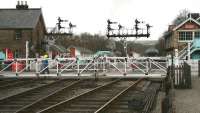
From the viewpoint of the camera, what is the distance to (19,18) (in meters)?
53.8

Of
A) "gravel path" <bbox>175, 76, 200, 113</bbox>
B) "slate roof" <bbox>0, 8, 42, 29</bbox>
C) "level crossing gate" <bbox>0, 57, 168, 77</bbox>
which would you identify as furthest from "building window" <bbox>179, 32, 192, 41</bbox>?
"gravel path" <bbox>175, 76, 200, 113</bbox>

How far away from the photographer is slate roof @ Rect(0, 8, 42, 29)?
52.6 meters

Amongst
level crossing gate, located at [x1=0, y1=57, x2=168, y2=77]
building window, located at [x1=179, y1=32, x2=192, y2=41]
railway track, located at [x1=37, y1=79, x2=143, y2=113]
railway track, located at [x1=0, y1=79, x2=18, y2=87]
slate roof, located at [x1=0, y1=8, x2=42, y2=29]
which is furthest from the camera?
building window, located at [x1=179, y1=32, x2=192, y2=41]

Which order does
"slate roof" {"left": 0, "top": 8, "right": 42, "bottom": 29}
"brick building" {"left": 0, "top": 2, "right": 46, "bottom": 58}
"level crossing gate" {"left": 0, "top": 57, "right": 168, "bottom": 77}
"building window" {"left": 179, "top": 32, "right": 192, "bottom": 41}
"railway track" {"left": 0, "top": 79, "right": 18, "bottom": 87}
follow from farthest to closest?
"building window" {"left": 179, "top": 32, "right": 192, "bottom": 41} < "slate roof" {"left": 0, "top": 8, "right": 42, "bottom": 29} < "brick building" {"left": 0, "top": 2, "right": 46, "bottom": 58} < "level crossing gate" {"left": 0, "top": 57, "right": 168, "bottom": 77} < "railway track" {"left": 0, "top": 79, "right": 18, "bottom": 87}


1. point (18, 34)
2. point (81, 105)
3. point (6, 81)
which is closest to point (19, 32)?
point (18, 34)

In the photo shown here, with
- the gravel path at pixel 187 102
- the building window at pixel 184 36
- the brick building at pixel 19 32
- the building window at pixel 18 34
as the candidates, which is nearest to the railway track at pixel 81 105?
the gravel path at pixel 187 102

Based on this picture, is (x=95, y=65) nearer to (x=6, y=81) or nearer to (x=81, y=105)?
(x=6, y=81)

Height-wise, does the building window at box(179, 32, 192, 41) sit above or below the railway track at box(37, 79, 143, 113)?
above

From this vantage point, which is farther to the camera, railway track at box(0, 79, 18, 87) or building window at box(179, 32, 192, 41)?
building window at box(179, 32, 192, 41)

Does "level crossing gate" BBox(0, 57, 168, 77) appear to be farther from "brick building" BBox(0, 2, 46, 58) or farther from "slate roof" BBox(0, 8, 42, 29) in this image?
"slate roof" BBox(0, 8, 42, 29)

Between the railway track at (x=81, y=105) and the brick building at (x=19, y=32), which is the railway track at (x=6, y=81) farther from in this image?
the brick building at (x=19, y=32)

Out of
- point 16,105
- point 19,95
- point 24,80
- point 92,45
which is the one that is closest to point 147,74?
point 24,80

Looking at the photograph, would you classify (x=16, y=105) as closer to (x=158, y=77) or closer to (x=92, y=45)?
(x=158, y=77)

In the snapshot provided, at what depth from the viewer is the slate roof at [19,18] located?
52625 millimetres
